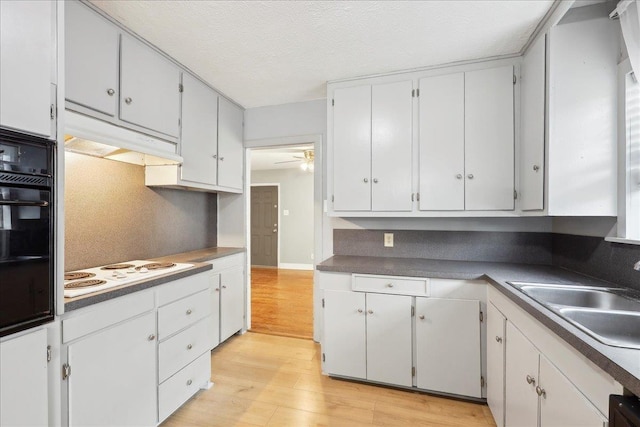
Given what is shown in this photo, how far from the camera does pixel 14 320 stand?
1.00 meters

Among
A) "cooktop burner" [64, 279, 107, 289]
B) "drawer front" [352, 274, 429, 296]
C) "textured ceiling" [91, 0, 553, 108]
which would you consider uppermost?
"textured ceiling" [91, 0, 553, 108]

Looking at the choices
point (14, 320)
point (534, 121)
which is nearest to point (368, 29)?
point (534, 121)

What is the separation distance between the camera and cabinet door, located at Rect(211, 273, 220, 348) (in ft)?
8.38

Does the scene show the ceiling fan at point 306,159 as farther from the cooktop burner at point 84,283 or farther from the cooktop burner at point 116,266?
the cooktop burner at point 84,283

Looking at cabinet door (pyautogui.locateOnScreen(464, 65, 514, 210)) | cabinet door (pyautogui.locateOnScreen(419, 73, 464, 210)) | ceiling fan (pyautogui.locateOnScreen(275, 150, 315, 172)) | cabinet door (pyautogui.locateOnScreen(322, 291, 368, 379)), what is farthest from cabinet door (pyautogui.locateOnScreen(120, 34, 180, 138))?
ceiling fan (pyautogui.locateOnScreen(275, 150, 315, 172))

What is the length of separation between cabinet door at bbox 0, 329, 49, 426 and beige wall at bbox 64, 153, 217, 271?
2.91 feet

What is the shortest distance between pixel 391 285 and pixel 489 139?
1291mm

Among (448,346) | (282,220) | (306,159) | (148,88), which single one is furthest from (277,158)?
(448,346)

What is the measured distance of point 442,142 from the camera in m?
2.17

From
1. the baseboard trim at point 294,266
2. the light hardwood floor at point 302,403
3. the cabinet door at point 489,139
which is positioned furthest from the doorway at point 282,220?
the cabinet door at point 489,139

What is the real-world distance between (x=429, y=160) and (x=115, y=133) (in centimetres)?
212

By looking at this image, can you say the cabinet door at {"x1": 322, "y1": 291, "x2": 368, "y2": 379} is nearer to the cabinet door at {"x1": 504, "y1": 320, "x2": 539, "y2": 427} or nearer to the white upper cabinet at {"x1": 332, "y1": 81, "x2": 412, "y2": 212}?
the white upper cabinet at {"x1": 332, "y1": 81, "x2": 412, "y2": 212}

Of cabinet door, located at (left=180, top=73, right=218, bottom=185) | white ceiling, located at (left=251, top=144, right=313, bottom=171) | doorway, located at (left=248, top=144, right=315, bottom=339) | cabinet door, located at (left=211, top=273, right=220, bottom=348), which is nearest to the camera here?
cabinet door, located at (left=180, top=73, right=218, bottom=185)

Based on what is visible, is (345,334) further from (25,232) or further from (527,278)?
(25,232)
